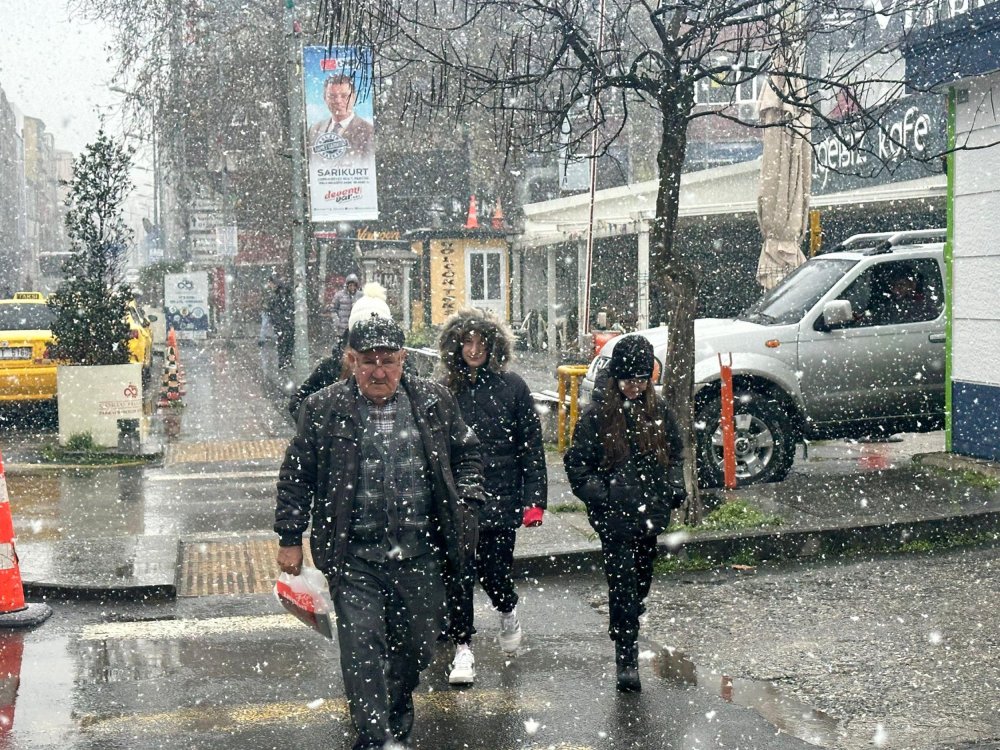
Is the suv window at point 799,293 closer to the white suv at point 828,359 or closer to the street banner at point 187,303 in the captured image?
the white suv at point 828,359

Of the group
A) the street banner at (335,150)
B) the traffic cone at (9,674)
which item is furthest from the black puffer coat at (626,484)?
the street banner at (335,150)

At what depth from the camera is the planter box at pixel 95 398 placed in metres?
13.7

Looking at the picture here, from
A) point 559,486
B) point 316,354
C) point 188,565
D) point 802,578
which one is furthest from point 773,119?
point 316,354

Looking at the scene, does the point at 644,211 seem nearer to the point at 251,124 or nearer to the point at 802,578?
the point at 251,124

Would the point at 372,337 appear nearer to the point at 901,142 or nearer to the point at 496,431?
the point at 496,431

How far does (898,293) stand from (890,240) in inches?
23.2

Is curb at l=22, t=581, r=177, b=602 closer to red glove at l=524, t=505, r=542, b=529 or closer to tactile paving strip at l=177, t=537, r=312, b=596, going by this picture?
tactile paving strip at l=177, t=537, r=312, b=596

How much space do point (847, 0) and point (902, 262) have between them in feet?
8.32

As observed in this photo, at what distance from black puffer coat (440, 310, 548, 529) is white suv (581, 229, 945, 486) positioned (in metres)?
4.72

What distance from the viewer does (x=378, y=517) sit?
484cm

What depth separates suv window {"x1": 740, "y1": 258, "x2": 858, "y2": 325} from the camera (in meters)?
11.7

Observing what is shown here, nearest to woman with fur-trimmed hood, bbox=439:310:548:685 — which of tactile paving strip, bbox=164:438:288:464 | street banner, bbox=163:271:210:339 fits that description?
tactile paving strip, bbox=164:438:288:464

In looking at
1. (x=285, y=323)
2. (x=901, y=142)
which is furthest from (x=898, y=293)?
(x=285, y=323)

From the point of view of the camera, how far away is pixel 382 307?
251 inches
